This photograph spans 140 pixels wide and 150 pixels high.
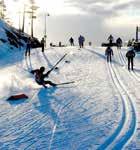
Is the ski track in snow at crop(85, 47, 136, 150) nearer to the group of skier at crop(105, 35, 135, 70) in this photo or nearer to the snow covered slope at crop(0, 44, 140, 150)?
the snow covered slope at crop(0, 44, 140, 150)

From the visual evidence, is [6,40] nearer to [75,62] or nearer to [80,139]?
[75,62]

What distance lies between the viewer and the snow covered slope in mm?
11461

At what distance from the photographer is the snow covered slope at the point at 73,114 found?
1146 cm

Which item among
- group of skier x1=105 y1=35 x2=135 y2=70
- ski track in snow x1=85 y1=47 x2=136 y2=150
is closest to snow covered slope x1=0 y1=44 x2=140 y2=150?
ski track in snow x1=85 y1=47 x2=136 y2=150

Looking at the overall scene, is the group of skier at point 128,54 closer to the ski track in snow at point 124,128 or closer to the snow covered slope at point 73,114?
the snow covered slope at point 73,114

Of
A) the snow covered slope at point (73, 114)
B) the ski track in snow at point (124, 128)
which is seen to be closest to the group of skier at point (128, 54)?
the snow covered slope at point (73, 114)

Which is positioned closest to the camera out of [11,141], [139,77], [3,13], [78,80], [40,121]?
[11,141]

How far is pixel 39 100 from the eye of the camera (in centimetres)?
1814

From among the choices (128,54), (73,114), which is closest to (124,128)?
(73,114)

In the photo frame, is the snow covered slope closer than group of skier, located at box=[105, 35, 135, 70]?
Yes

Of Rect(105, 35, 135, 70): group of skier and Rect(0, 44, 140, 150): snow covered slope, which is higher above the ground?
Rect(105, 35, 135, 70): group of skier

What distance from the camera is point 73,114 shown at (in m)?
14.9

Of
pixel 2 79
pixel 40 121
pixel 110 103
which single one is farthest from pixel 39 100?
pixel 2 79

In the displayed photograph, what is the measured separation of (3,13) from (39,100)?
105 metres
